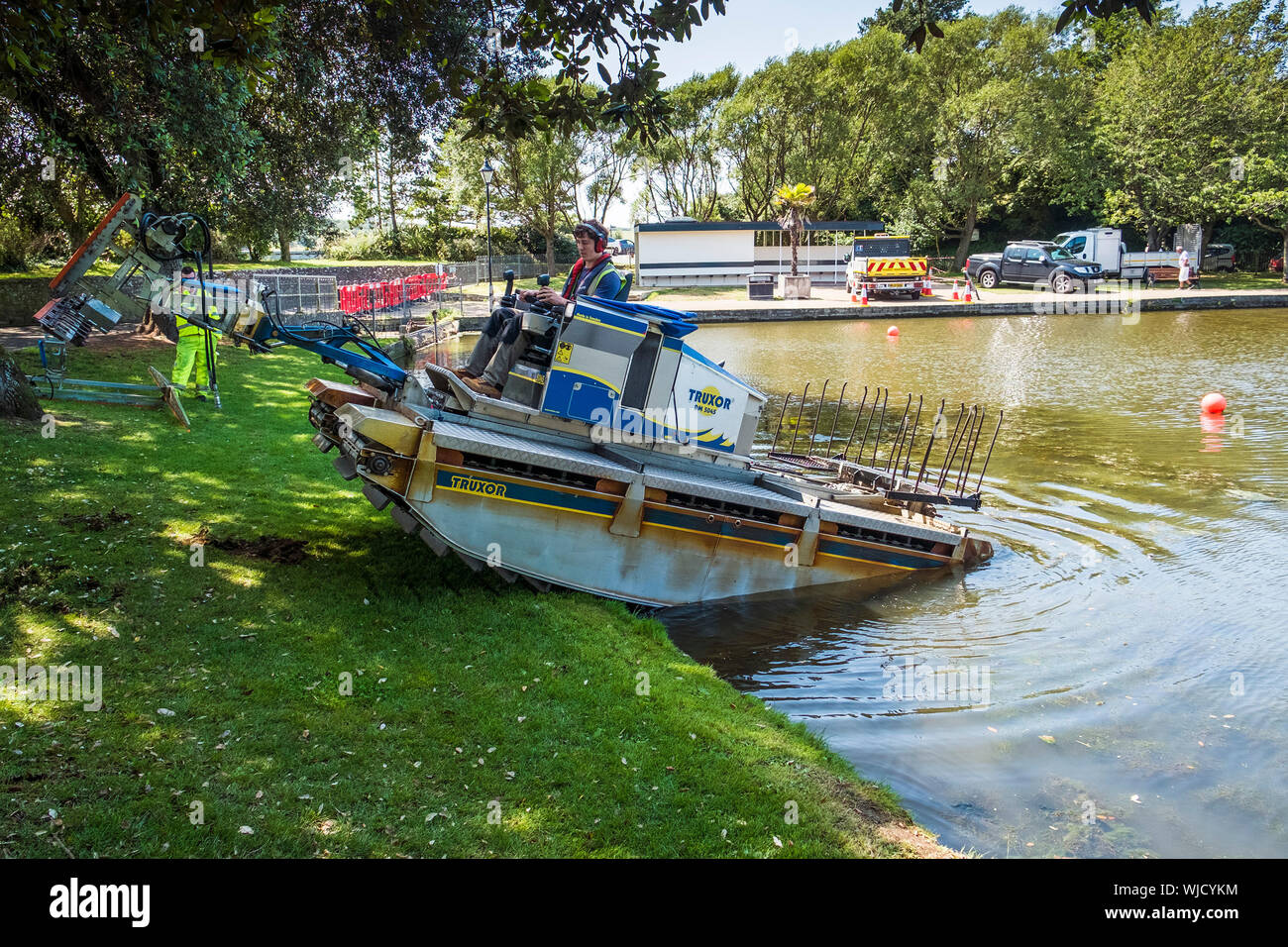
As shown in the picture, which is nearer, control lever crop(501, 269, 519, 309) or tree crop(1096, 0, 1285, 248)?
control lever crop(501, 269, 519, 309)

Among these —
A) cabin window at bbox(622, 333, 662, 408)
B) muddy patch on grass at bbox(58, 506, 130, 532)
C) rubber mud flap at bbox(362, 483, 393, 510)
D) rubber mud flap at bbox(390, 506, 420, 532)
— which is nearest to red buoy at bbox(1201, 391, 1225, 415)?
cabin window at bbox(622, 333, 662, 408)

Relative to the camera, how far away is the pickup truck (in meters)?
39.6

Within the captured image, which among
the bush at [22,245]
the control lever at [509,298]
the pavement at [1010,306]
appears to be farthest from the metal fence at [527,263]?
the control lever at [509,298]

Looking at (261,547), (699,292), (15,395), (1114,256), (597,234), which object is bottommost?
(261,547)

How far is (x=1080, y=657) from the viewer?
26.4 feet

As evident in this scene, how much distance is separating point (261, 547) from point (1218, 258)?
55575 millimetres

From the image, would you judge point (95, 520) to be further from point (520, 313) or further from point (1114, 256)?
point (1114, 256)

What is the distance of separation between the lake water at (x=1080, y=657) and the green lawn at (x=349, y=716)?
882mm

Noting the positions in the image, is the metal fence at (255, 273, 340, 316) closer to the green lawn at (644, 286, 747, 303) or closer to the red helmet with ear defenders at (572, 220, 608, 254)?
the red helmet with ear defenders at (572, 220, 608, 254)

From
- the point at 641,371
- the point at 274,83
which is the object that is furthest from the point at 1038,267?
the point at 641,371

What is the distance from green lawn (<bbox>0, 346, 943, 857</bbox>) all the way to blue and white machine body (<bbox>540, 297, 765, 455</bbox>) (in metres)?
1.77
